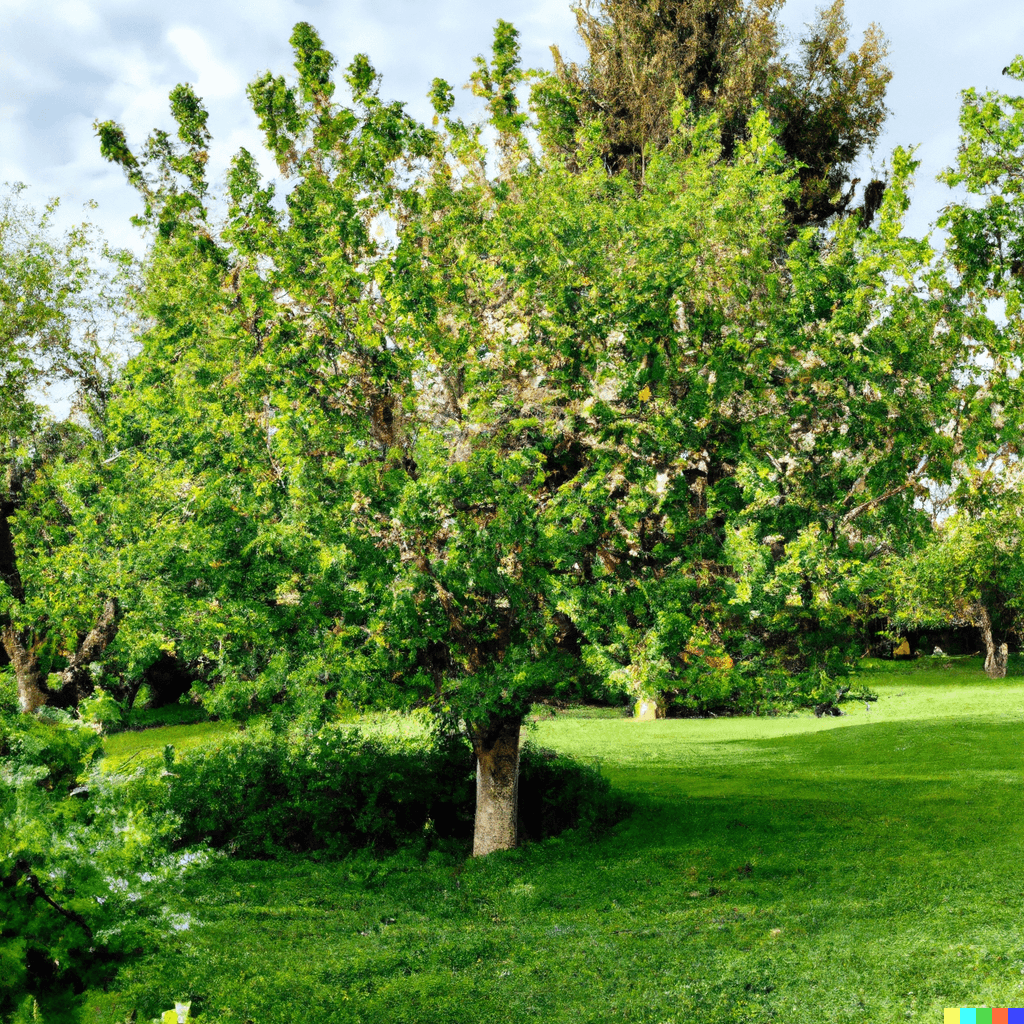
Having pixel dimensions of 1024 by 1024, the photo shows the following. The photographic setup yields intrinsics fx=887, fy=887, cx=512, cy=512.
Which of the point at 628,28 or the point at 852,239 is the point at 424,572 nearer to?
the point at 852,239

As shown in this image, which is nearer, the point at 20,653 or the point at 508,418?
the point at 508,418

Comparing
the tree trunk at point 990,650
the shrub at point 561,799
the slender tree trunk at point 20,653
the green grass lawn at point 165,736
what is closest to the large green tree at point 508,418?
the shrub at point 561,799

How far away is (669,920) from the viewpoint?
9234 mm

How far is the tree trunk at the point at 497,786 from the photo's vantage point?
39.9 feet

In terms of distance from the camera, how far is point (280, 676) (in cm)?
1034

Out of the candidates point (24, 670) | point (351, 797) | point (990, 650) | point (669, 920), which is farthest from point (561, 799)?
point (990, 650)

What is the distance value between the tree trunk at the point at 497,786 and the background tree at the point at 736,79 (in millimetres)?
19692

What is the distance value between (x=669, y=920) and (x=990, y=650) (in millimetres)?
32869

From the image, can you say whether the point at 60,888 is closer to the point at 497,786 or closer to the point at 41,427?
the point at 497,786

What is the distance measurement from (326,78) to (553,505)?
6.84m

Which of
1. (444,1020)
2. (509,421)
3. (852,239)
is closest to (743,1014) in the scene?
(444,1020)

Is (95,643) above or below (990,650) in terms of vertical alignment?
above

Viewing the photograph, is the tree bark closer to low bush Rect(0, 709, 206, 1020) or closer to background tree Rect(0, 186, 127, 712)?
background tree Rect(0, 186, 127, 712)

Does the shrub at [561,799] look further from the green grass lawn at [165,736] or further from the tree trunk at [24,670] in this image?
the tree trunk at [24,670]
